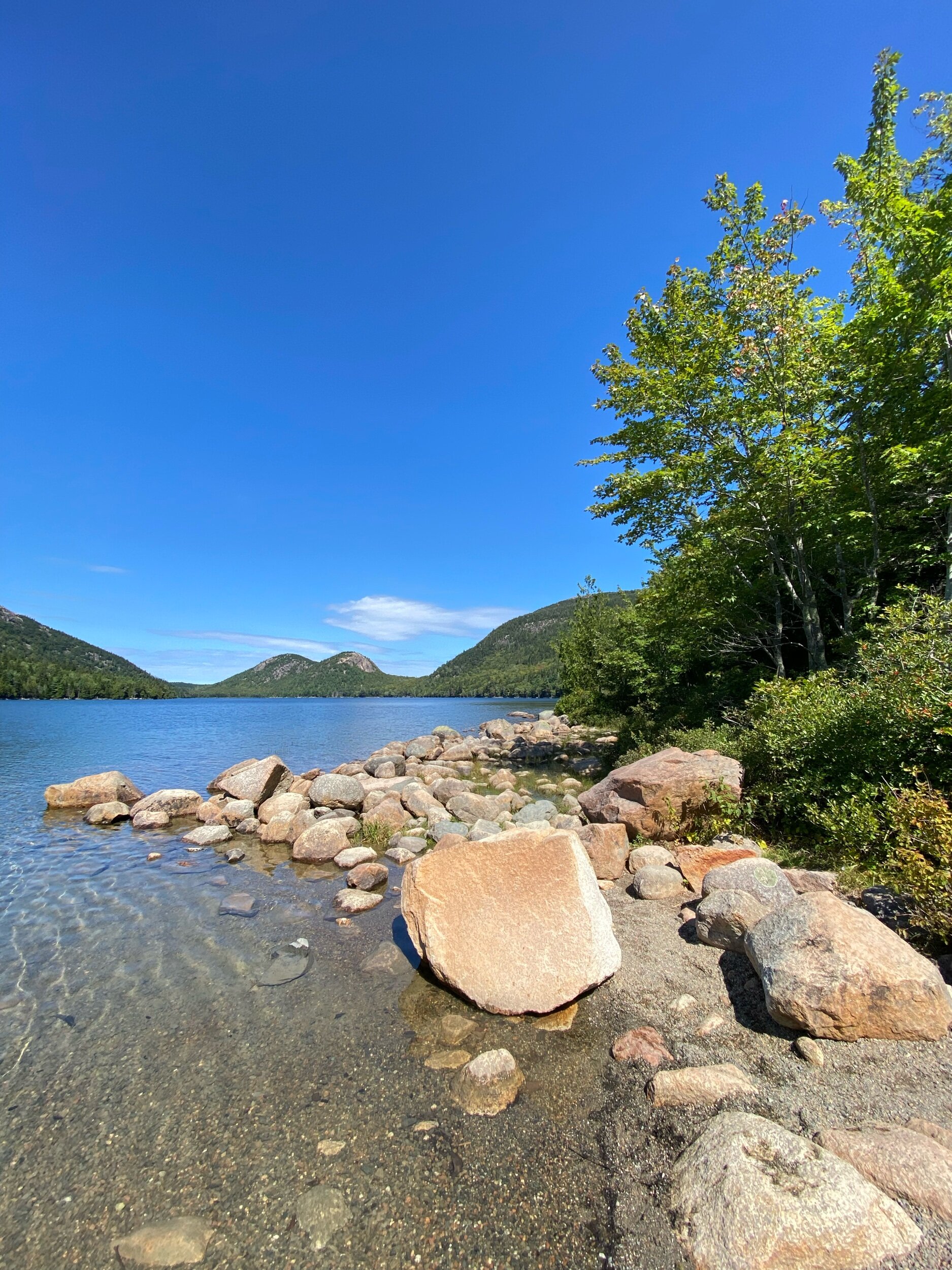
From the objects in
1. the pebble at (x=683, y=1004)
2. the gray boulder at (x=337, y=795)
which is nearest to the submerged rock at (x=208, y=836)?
the gray boulder at (x=337, y=795)

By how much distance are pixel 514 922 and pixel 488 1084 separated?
1.59 metres

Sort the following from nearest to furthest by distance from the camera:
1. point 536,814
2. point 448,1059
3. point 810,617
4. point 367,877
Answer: point 448,1059 < point 367,877 < point 536,814 < point 810,617

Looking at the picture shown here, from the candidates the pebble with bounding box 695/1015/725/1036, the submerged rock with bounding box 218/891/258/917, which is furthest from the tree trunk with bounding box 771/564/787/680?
the submerged rock with bounding box 218/891/258/917

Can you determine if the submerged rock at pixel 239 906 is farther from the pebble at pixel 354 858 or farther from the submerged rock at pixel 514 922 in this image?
the submerged rock at pixel 514 922

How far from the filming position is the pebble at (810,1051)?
438 centimetres

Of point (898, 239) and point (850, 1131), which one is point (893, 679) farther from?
point (898, 239)

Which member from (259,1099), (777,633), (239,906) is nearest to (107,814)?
(239,906)

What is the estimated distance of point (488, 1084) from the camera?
15.1 ft

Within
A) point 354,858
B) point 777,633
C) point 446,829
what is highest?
point 777,633

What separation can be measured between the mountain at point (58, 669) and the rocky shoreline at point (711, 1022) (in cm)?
14415

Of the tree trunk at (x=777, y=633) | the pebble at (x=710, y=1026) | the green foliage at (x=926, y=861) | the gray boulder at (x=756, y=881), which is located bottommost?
the pebble at (x=710, y=1026)

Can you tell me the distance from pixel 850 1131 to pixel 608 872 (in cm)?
595

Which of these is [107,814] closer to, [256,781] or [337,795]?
[256,781]

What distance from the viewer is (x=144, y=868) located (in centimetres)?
1130
